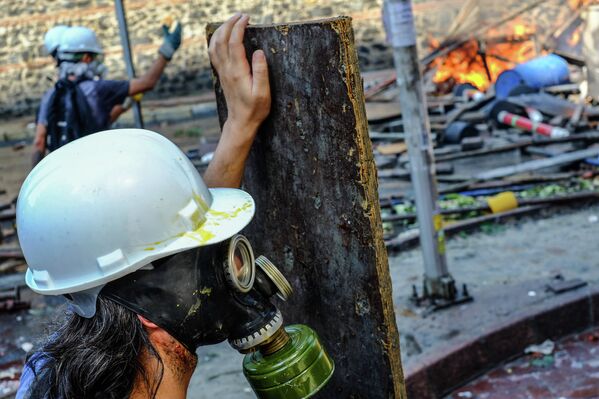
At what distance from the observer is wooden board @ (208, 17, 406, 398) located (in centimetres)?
219

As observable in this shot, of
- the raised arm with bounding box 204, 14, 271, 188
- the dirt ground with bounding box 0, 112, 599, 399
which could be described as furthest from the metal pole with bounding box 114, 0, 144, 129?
the raised arm with bounding box 204, 14, 271, 188

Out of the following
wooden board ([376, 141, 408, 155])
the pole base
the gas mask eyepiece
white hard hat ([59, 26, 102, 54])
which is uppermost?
white hard hat ([59, 26, 102, 54])

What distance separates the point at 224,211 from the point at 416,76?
13.0 ft

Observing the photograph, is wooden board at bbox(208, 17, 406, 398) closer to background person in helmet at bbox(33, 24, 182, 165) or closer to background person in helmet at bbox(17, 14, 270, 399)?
background person in helmet at bbox(17, 14, 270, 399)

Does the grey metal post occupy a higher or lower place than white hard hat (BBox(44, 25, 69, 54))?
lower

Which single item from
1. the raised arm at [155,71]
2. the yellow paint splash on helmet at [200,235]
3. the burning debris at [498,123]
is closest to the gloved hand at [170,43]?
the raised arm at [155,71]

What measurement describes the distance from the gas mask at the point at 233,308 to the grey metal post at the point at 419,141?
3.93 metres

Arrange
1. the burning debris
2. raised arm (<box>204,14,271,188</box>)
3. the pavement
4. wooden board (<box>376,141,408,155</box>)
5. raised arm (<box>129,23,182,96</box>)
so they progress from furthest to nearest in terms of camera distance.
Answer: wooden board (<box>376,141,408,155</box>), the burning debris, raised arm (<box>129,23,182,96</box>), the pavement, raised arm (<box>204,14,271,188</box>)

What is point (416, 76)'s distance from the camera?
19.8 ft

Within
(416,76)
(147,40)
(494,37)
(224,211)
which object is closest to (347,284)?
(224,211)

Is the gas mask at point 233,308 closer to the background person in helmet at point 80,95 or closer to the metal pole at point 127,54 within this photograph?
the background person in helmet at point 80,95

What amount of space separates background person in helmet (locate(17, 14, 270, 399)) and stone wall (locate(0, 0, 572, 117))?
17.0 m

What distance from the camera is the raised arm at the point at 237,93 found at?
7.93 feet

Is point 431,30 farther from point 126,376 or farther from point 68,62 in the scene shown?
point 126,376
